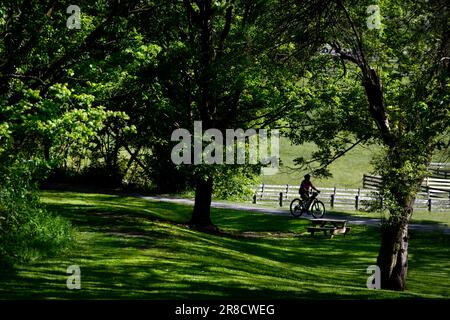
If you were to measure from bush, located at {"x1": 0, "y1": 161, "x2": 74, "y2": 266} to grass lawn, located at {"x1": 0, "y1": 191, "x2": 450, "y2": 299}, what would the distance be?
1.57 ft

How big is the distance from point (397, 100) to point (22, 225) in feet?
34.5

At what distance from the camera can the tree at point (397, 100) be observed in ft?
48.6

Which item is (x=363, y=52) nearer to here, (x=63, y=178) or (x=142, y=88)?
(x=142, y=88)

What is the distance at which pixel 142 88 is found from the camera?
24.7 m

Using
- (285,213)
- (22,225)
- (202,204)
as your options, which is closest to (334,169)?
(285,213)

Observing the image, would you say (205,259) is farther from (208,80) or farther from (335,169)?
(335,169)

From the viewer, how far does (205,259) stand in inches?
764

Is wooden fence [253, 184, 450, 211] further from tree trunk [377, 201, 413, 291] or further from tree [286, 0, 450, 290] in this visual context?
tree trunk [377, 201, 413, 291]

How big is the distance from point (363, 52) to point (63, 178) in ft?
90.4

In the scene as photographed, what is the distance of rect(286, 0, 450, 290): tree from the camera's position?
48.6 ft

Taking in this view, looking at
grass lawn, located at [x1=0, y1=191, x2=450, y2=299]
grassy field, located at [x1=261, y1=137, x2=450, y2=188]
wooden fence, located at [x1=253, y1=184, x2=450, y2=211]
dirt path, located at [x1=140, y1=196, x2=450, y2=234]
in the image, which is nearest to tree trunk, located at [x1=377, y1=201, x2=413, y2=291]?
grass lawn, located at [x1=0, y1=191, x2=450, y2=299]

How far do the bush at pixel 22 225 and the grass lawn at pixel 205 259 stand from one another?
48 centimetres

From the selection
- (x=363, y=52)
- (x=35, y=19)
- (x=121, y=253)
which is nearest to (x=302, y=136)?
(x=363, y=52)

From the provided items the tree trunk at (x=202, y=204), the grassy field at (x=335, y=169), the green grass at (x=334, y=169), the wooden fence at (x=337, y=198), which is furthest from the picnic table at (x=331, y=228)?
the green grass at (x=334, y=169)
